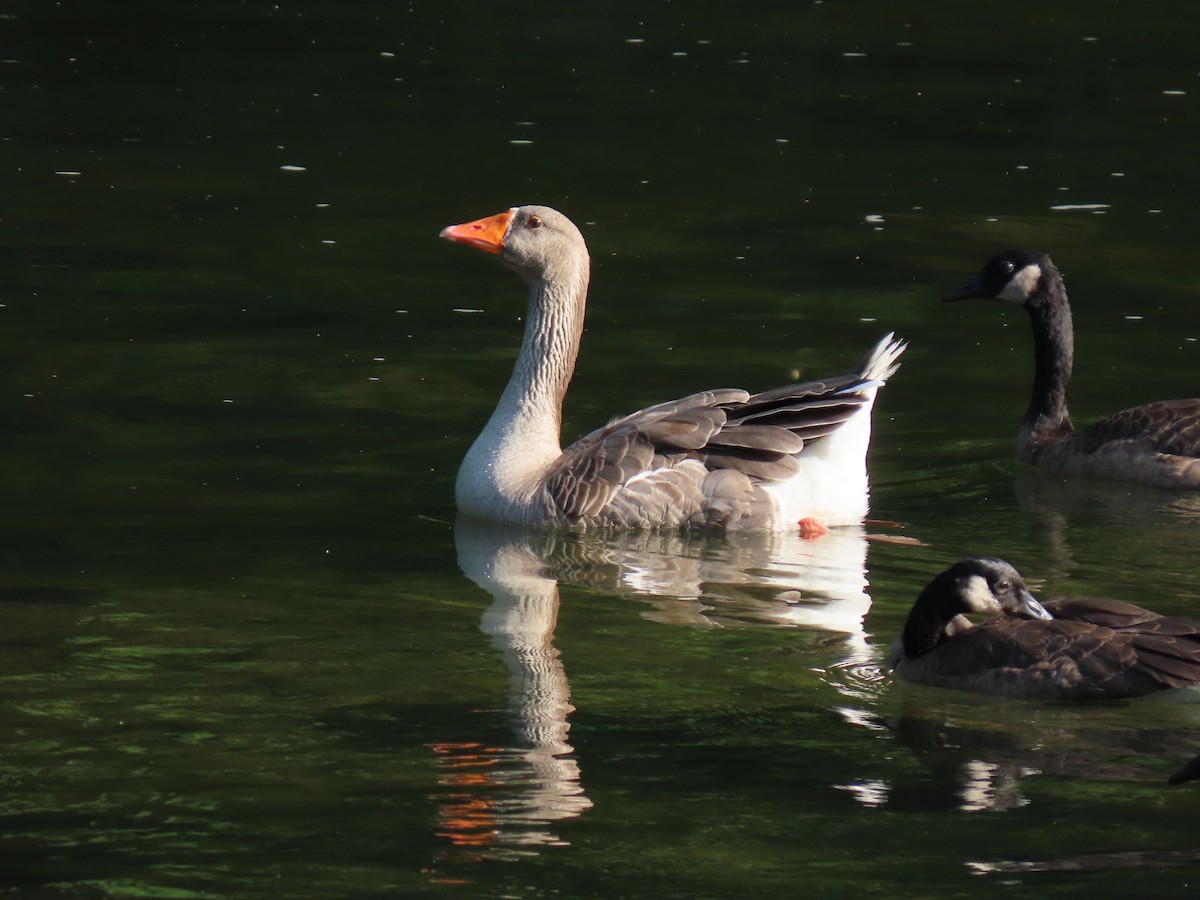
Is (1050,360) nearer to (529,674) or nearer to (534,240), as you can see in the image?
(534,240)

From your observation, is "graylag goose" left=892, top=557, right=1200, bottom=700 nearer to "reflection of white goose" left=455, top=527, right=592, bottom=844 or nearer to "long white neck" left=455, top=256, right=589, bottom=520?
"reflection of white goose" left=455, top=527, right=592, bottom=844

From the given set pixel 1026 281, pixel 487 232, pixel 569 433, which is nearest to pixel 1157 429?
pixel 1026 281

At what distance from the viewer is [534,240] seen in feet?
41.3

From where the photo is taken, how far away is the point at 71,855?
701 centimetres

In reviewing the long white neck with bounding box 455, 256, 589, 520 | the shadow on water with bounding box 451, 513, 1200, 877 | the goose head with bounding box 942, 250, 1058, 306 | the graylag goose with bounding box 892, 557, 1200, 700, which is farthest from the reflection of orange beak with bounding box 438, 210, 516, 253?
the graylag goose with bounding box 892, 557, 1200, 700

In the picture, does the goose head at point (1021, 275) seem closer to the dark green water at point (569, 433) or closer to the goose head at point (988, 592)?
the dark green water at point (569, 433)

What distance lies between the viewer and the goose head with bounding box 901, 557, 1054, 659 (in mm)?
9117

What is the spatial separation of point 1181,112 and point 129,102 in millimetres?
11372

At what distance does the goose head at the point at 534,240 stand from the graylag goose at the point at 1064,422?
2991 mm

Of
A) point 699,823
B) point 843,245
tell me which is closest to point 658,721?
point 699,823

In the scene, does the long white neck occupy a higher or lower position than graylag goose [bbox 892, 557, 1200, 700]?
higher

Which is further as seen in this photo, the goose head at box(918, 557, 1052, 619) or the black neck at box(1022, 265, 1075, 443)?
the black neck at box(1022, 265, 1075, 443)

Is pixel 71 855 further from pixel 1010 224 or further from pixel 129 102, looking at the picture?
pixel 129 102

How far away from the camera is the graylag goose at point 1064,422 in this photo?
12766 millimetres
